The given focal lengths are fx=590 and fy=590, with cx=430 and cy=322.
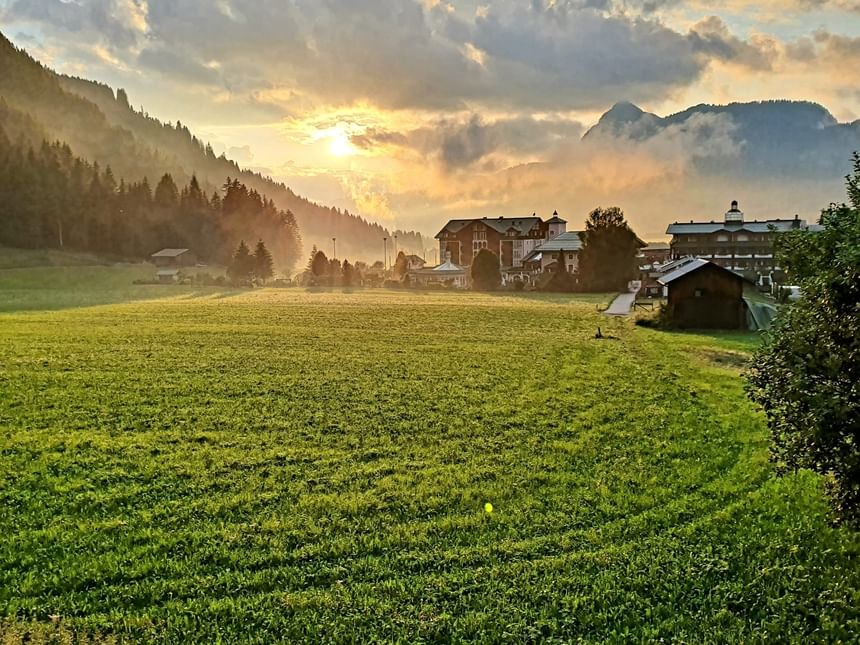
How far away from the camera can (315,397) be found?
57.2ft

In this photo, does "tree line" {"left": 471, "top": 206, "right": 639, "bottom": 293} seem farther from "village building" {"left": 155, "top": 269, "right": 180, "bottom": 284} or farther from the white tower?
"village building" {"left": 155, "top": 269, "right": 180, "bottom": 284}

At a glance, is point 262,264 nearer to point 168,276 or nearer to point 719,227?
point 168,276

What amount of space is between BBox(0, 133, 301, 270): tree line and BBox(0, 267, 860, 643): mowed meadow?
9072cm

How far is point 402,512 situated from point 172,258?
10126cm

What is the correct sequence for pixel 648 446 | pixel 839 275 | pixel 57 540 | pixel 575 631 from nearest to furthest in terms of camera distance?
pixel 575 631, pixel 839 275, pixel 57 540, pixel 648 446

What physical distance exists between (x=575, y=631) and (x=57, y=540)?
24.2 ft

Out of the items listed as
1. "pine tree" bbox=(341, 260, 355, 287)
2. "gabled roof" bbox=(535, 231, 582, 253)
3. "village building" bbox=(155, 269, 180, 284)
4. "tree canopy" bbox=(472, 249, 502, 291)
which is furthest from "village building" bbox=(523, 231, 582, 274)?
"village building" bbox=(155, 269, 180, 284)

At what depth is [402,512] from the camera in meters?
9.62

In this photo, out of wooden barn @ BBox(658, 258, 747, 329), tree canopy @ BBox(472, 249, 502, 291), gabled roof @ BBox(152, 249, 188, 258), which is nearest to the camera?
wooden barn @ BBox(658, 258, 747, 329)

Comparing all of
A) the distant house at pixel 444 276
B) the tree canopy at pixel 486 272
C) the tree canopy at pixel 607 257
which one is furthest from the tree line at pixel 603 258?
the distant house at pixel 444 276

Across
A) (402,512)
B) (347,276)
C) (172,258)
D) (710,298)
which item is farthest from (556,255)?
(402,512)

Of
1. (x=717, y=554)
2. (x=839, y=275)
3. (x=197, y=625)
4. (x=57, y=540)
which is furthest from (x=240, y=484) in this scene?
(x=839, y=275)

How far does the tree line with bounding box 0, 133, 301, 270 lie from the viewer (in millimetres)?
95250

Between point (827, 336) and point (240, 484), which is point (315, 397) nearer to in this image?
point (240, 484)
